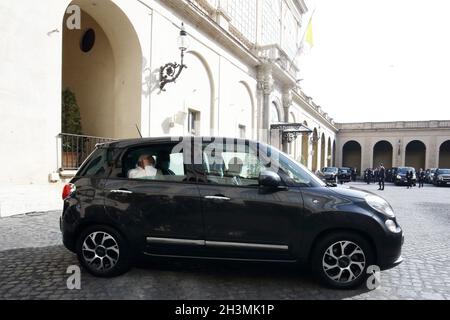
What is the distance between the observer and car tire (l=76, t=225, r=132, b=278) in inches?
173

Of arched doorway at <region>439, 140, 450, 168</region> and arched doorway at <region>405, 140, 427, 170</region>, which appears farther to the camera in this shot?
arched doorway at <region>405, 140, 427, 170</region>

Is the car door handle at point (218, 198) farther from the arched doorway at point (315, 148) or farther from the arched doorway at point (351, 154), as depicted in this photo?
the arched doorway at point (351, 154)

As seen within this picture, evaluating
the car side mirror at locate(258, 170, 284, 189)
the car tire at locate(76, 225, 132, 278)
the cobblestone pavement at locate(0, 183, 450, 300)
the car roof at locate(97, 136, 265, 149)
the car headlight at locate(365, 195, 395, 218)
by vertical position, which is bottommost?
the cobblestone pavement at locate(0, 183, 450, 300)

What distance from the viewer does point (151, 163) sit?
457cm

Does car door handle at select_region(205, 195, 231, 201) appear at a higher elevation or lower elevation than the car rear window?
lower

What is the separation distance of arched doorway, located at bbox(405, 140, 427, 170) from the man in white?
Result: 195ft

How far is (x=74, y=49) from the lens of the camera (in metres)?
13.0

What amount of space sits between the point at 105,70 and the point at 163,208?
958 cm

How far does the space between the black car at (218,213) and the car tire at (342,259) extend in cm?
1

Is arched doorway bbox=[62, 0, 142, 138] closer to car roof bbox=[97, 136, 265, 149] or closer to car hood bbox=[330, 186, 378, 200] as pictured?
car roof bbox=[97, 136, 265, 149]

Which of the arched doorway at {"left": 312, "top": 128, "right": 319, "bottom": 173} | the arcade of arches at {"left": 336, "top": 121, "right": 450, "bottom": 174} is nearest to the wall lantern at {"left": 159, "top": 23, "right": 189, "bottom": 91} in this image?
the arched doorway at {"left": 312, "top": 128, "right": 319, "bottom": 173}

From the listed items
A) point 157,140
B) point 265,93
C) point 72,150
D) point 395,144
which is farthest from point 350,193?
point 395,144

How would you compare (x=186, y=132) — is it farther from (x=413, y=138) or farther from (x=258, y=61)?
(x=413, y=138)

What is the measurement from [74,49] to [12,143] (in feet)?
21.7
